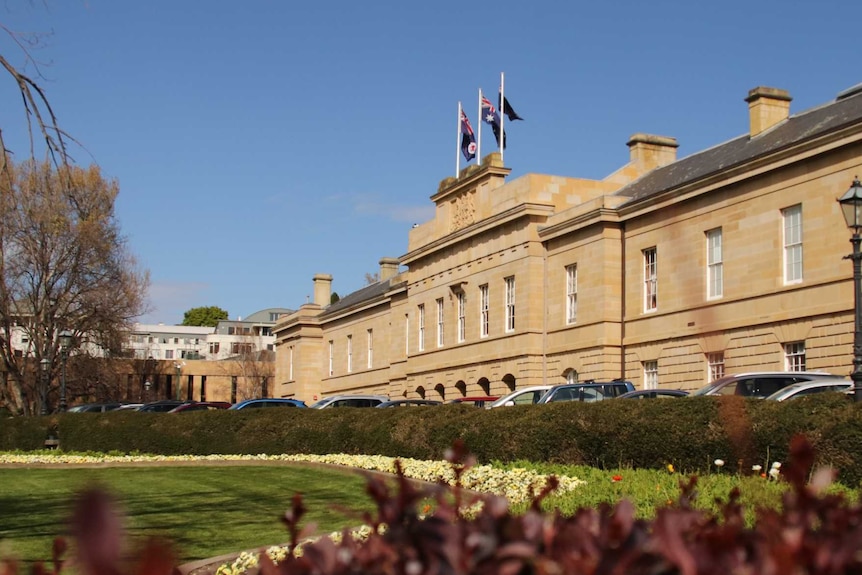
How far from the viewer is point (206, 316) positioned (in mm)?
176250

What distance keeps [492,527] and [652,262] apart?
4017cm

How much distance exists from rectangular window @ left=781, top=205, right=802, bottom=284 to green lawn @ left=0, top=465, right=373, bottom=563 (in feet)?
57.8

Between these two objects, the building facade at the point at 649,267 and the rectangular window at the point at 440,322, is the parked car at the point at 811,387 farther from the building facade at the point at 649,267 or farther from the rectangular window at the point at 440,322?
the rectangular window at the point at 440,322

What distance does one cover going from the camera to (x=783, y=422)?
14641 millimetres

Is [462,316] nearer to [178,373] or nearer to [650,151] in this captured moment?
[650,151]

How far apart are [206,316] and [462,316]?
126877mm

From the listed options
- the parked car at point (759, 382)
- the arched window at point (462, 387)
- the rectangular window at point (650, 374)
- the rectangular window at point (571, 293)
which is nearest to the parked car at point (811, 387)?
the parked car at point (759, 382)

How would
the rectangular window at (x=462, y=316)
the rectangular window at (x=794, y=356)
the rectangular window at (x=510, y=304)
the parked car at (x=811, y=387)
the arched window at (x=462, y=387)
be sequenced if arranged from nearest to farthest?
1. the parked car at (x=811, y=387)
2. the rectangular window at (x=794, y=356)
3. the rectangular window at (x=510, y=304)
4. the arched window at (x=462, y=387)
5. the rectangular window at (x=462, y=316)

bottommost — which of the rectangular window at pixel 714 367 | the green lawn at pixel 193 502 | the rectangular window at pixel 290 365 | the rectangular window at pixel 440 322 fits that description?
the green lawn at pixel 193 502

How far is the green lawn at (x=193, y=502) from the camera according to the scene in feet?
42.2

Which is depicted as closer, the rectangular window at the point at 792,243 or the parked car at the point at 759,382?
the parked car at the point at 759,382

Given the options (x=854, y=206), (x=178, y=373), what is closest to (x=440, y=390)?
(x=854, y=206)

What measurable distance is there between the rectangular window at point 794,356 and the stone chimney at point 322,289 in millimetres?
55222

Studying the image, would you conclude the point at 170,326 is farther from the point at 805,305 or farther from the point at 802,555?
the point at 802,555
